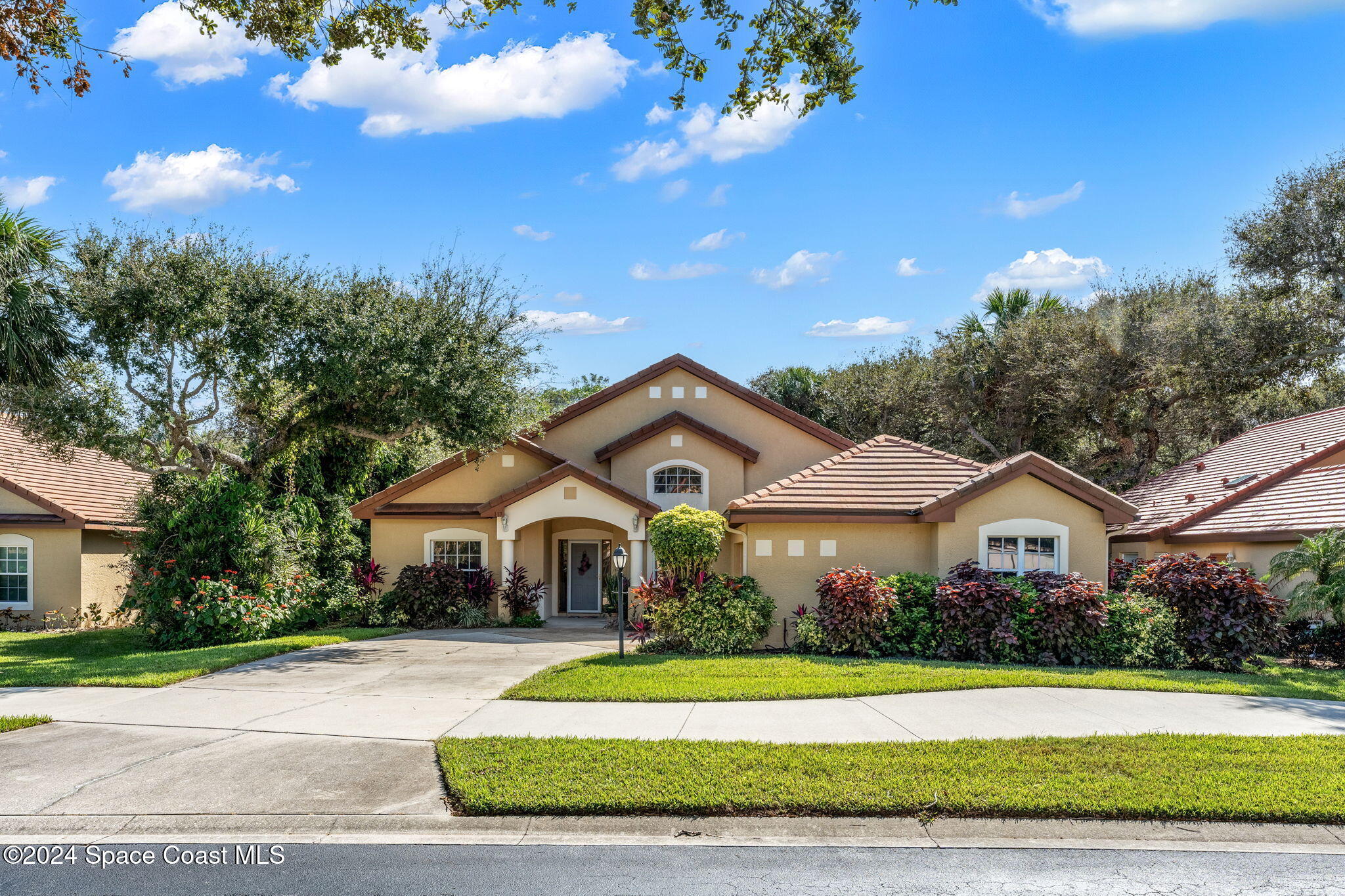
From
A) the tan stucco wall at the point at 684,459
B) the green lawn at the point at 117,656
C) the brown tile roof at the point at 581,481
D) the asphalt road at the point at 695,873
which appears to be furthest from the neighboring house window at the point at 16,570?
the asphalt road at the point at 695,873

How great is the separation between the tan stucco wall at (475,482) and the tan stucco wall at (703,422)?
1.53 m

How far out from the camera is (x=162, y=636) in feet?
53.1

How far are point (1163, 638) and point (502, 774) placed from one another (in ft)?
35.8

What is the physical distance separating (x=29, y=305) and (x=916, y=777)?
1477 cm

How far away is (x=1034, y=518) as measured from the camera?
15320 mm

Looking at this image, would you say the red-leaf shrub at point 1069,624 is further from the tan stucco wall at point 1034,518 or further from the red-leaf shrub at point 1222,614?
the tan stucco wall at point 1034,518

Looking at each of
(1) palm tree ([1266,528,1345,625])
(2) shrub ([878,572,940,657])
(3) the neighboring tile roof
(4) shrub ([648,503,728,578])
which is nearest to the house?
(4) shrub ([648,503,728,578])

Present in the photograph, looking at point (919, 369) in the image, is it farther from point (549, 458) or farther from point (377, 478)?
point (377, 478)

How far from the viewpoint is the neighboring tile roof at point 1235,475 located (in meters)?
18.4

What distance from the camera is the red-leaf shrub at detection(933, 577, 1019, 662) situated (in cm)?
1348

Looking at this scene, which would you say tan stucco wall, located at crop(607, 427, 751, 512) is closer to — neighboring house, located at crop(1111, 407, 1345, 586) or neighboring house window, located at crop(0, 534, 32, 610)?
neighboring house, located at crop(1111, 407, 1345, 586)

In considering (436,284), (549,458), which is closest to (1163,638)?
(549,458)

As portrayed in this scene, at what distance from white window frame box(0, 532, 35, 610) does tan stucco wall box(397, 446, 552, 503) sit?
8632 mm

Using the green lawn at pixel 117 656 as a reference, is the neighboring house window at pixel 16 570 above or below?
above
